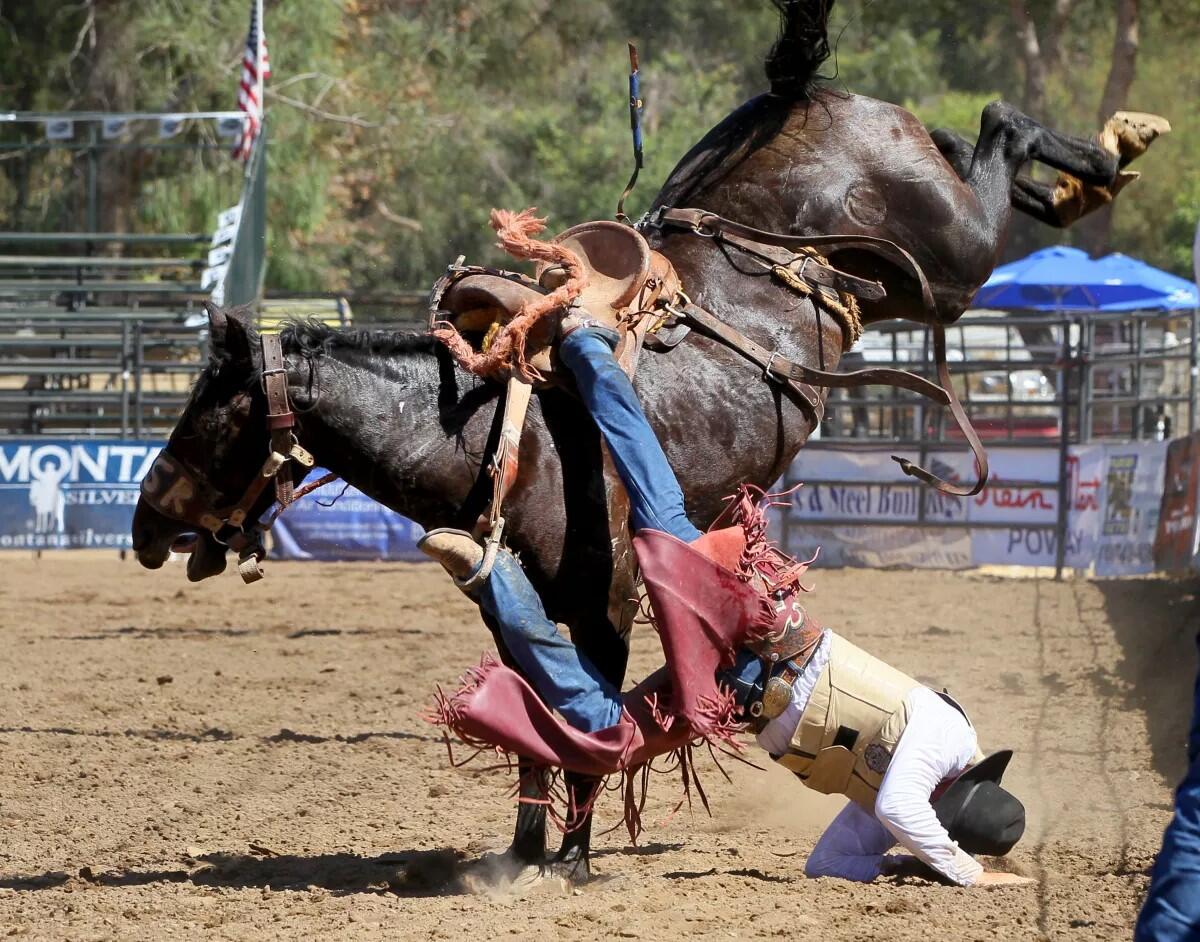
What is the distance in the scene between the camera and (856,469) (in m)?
12.8

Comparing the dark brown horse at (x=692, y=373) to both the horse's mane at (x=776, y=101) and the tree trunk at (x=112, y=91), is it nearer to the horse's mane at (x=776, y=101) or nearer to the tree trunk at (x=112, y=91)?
the horse's mane at (x=776, y=101)

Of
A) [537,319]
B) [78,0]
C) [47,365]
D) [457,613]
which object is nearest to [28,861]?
[537,319]

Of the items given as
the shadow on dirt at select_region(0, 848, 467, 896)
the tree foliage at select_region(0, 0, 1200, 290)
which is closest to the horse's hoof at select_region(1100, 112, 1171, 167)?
the shadow on dirt at select_region(0, 848, 467, 896)

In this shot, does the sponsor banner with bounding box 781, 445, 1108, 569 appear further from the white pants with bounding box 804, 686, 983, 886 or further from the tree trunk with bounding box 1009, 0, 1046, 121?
the tree trunk with bounding box 1009, 0, 1046, 121

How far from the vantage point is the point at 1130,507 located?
11.7 m

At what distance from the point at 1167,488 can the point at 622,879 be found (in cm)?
821

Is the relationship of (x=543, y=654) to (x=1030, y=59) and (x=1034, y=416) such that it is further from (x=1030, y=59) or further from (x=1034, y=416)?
(x=1030, y=59)

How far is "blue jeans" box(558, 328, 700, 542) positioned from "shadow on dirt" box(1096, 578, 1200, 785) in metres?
2.46

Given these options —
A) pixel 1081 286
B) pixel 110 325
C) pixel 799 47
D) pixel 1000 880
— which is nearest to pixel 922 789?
pixel 1000 880

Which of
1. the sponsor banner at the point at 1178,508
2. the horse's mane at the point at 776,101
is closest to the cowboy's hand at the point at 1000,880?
the horse's mane at the point at 776,101

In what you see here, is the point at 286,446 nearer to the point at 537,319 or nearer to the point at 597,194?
the point at 537,319

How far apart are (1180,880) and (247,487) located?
2.64 metres

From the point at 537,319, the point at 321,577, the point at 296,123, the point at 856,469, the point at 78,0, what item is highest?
the point at 78,0

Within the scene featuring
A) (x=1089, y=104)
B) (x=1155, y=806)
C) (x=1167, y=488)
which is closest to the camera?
(x=1155, y=806)
